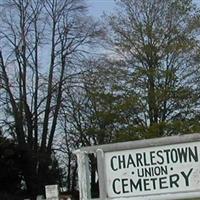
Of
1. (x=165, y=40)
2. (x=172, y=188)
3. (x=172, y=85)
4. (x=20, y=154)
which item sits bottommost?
(x=172, y=188)

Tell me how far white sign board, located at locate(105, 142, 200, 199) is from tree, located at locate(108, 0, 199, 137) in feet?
98.2

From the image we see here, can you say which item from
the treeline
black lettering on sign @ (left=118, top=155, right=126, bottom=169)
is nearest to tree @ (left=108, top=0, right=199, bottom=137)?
the treeline

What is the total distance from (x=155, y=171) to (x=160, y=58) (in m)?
33.1

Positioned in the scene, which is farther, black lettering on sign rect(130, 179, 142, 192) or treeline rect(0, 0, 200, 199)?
treeline rect(0, 0, 200, 199)

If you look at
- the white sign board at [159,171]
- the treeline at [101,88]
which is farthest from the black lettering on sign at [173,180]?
the treeline at [101,88]

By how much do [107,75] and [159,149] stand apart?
3397 centimetres

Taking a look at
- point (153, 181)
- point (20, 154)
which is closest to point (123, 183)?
point (153, 181)

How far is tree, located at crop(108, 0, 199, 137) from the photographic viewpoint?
120ft

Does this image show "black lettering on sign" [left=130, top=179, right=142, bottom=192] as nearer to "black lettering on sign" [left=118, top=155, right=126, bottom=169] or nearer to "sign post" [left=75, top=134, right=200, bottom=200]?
"sign post" [left=75, top=134, right=200, bottom=200]

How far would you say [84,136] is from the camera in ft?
146

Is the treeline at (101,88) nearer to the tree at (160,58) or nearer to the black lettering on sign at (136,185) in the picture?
the tree at (160,58)

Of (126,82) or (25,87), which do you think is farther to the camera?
(25,87)

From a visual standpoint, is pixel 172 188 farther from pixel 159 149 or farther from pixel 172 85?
pixel 172 85

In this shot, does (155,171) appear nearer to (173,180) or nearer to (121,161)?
(173,180)
